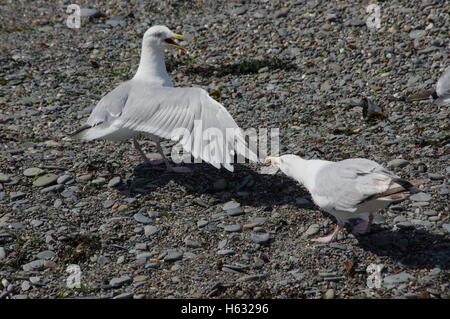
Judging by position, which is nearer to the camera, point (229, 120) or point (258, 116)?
point (229, 120)

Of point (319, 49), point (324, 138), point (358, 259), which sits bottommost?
point (358, 259)

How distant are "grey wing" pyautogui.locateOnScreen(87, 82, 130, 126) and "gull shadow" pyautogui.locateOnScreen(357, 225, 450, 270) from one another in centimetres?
286

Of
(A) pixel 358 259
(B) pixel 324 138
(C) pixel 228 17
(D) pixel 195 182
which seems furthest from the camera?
(C) pixel 228 17

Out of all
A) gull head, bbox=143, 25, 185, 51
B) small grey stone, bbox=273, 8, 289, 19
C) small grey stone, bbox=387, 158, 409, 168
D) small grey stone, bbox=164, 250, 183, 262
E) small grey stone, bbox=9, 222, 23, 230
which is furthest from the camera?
small grey stone, bbox=273, 8, 289, 19

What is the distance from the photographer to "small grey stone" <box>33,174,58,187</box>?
23.6 feet

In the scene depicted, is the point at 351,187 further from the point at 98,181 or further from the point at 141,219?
the point at 98,181

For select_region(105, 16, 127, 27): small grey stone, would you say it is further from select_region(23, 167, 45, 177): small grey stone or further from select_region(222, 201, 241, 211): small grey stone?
select_region(222, 201, 241, 211): small grey stone

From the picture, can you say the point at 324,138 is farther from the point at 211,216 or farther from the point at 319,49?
the point at 319,49

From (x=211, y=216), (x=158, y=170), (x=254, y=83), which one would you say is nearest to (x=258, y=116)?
(x=254, y=83)

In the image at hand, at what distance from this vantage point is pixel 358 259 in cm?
570

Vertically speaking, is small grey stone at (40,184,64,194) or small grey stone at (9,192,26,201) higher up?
small grey stone at (40,184,64,194)

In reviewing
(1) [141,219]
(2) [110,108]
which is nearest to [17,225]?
(1) [141,219]

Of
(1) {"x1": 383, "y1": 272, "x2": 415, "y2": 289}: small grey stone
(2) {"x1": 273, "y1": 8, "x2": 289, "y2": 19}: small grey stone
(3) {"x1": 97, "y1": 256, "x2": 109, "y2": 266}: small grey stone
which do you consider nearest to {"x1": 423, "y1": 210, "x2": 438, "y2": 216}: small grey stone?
(1) {"x1": 383, "y1": 272, "x2": 415, "y2": 289}: small grey stone

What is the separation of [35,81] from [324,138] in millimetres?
4654
